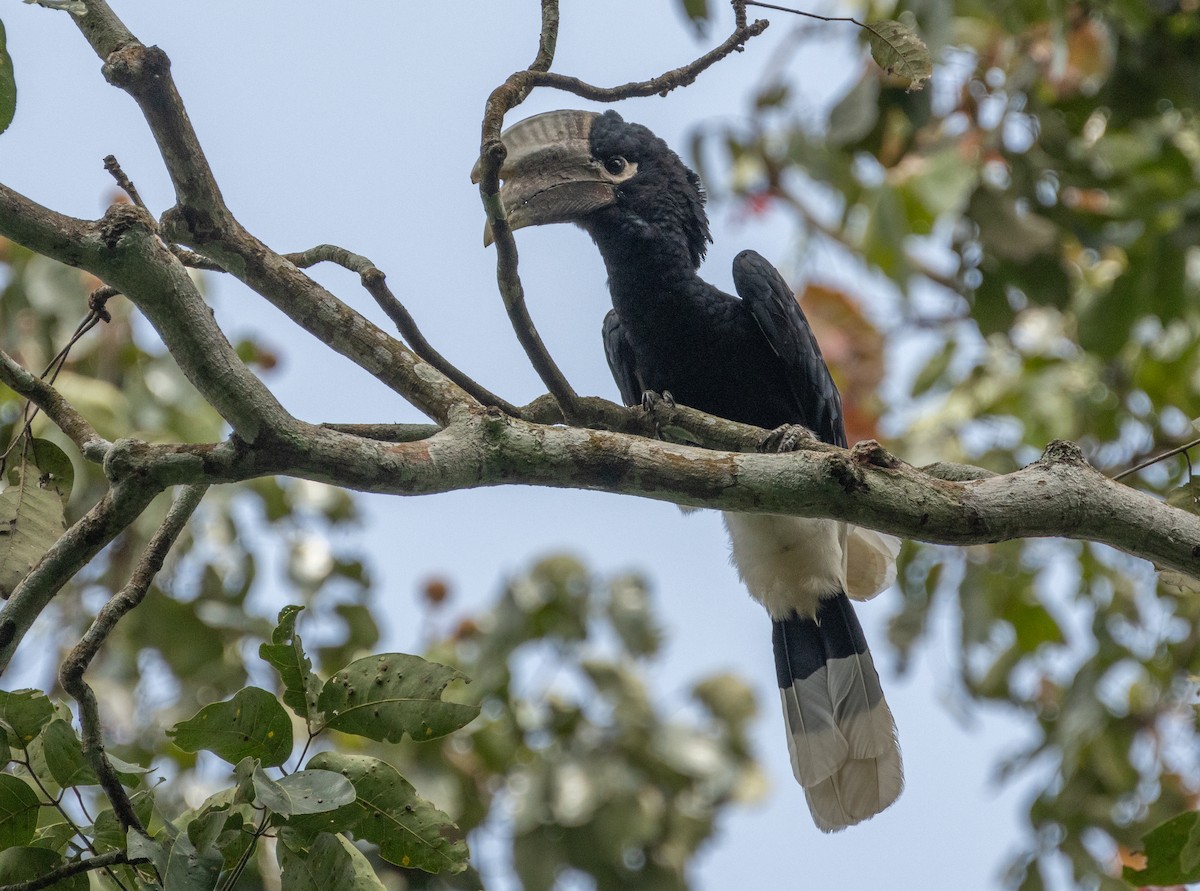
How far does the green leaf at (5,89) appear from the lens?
1.82 metres

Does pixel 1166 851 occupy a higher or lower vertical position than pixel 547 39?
lower

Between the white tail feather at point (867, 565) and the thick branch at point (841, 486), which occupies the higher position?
the white tail feather at point (867, 565)

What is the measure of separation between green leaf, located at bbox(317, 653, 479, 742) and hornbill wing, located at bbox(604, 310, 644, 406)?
2217 millimetres

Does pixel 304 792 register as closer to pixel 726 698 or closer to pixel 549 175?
pixel 549 175

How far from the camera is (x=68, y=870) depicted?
5.05 ft

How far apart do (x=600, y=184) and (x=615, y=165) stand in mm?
123

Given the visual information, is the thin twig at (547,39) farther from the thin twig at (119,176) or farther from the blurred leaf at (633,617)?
the blurred leaf at (633,617)

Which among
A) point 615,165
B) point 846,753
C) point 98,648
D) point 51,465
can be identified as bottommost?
point 98,648

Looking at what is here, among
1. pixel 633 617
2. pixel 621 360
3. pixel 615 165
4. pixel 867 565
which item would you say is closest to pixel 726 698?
pixel 633 617

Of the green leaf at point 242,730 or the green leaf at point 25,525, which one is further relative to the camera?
the green leaf at point 25,525

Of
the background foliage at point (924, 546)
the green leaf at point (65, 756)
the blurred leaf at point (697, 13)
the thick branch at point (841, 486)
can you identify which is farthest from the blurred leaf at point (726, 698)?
the green leaf at point (65, 756)

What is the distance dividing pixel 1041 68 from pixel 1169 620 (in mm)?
2065

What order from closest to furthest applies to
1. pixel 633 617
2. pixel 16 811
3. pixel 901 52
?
pixel 16 811 → pixel 901 52 → pixel 633 617

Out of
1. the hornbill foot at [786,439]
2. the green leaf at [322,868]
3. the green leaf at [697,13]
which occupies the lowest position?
the green leaf at [322,868]
